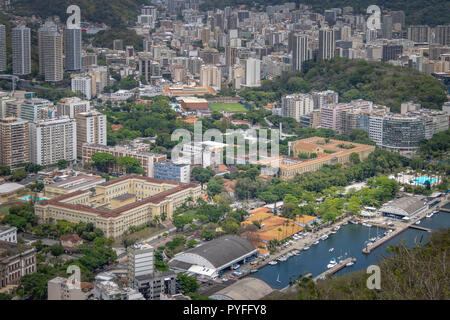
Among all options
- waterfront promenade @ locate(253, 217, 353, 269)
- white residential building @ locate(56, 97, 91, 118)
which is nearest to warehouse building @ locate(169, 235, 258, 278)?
waterfront promenade @ locate(253, 217, 353, 269)

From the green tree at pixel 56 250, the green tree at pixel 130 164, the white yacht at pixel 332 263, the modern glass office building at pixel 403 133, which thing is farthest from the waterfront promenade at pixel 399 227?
the green tree at pixel 130 164

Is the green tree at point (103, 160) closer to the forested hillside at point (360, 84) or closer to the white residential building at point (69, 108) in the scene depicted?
the white residential building at point (69, 108)

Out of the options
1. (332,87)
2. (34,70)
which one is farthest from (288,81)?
(34,70)

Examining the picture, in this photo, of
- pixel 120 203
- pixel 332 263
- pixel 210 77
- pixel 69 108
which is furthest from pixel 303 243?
pixel 210 77

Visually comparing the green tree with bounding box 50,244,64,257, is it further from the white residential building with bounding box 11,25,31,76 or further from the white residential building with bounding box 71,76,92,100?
the white residential building with bounding box 11,25,31,76
